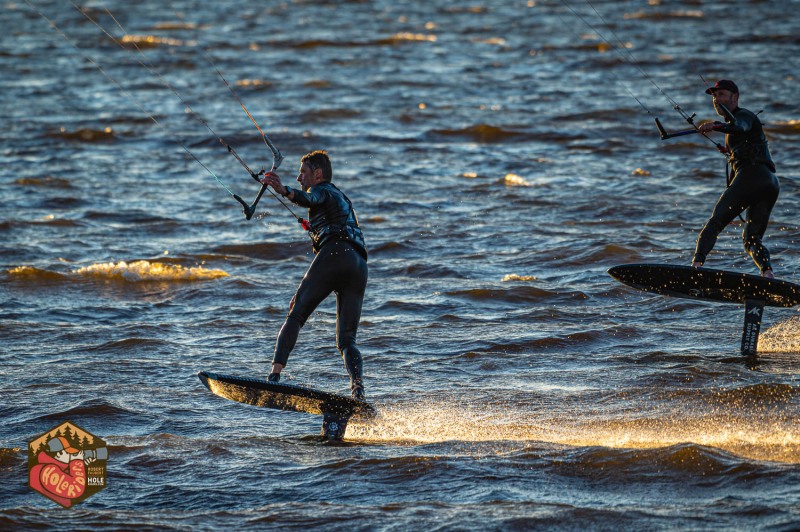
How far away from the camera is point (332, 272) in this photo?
31.6ft

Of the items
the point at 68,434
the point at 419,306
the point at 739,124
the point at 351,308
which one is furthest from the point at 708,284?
the point at 68,434

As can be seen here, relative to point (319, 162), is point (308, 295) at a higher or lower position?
lower

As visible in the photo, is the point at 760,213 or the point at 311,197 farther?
the point at 760,213

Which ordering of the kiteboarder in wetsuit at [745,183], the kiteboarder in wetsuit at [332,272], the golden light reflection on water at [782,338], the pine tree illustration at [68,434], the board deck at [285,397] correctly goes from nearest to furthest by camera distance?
the board deck at [285,397] < the kiteboarder in wetsuit at [332,272] < the pine tree illustration at [68,434] < the kiteboarder in wetsuit at [745,183] < the golden light reflection on water at [782,338]

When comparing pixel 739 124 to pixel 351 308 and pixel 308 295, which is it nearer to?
pixel 351 308

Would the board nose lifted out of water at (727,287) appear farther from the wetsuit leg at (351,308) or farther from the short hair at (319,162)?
the short hair at (319,162)

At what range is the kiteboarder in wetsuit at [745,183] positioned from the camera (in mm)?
11312

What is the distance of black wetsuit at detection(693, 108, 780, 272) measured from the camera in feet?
37.5

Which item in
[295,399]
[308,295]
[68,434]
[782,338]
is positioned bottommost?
[68,434]

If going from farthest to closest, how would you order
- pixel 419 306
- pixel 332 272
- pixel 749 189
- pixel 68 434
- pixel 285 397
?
pixel 419 306, pixel 749 189, pixel 68 434, pixel 332 272, pixel 285 397

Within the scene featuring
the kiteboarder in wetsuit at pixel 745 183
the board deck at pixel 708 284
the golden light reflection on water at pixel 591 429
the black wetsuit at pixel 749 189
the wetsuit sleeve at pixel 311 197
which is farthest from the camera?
the black wetsuit at pixel 749 189

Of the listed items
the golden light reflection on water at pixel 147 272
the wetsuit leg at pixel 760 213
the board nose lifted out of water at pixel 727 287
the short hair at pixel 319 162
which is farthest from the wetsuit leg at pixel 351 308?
the golden light reflection on water at pixel 147 272

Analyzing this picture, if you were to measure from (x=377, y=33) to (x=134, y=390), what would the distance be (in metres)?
36.8

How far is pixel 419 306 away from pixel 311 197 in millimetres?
5465
